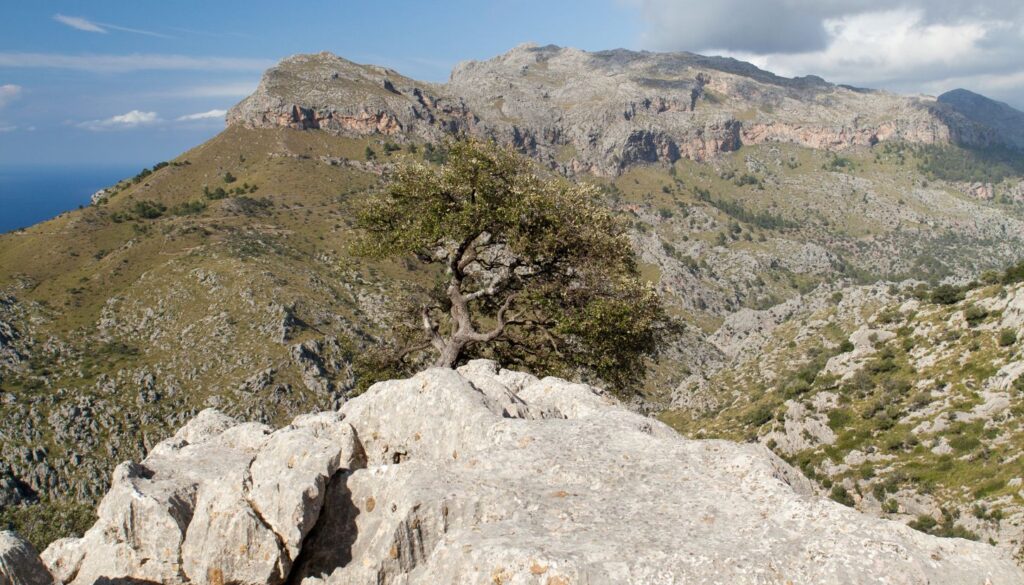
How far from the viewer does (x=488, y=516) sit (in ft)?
34.6

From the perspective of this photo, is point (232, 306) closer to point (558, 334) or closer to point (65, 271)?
point (65, 271)

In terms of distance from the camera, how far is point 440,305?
30.5m

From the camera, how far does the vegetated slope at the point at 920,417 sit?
1455 inches

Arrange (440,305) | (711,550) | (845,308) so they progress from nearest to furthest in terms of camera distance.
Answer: (711,550) < (440,305) < (845,308)

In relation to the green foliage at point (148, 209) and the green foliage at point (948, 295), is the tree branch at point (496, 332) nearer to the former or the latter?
the green foliage at point (948, 295)

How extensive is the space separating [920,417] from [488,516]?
179ft

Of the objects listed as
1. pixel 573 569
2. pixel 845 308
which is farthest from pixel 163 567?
pixel 845 308

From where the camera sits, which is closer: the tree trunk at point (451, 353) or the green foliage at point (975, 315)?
the tree trunk at point (451, 353)

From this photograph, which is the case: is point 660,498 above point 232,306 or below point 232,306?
above

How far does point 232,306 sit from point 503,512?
117 metres

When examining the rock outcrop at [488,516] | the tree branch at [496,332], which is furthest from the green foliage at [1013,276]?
the rock outcrop at [488,516]

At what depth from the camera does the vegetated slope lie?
121ft

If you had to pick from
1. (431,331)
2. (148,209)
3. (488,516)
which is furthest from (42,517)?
(148,209)

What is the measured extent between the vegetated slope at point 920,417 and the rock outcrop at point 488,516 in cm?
2694
